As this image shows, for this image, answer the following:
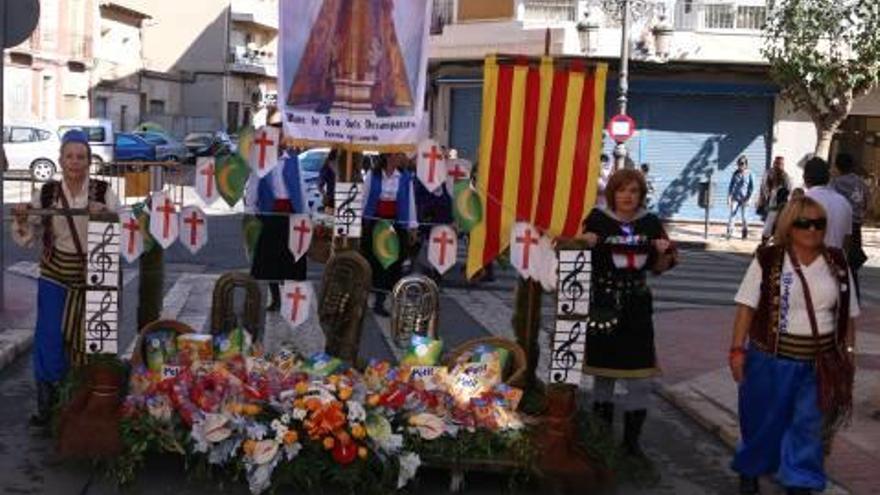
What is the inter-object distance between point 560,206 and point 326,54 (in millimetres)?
1565

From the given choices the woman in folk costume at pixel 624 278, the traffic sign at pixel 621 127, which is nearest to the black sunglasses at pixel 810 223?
A: the woman in folk costume at pixel 624 278

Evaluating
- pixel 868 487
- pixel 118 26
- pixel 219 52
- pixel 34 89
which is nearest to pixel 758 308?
pixel 868 487

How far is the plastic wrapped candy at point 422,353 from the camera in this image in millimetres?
6262

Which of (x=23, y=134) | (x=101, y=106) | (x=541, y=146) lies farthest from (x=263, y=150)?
(x=101, y=106)

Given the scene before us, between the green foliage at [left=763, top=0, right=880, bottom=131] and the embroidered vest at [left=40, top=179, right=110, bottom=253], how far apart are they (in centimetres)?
1800

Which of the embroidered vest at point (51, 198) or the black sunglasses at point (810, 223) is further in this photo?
the embroidered vest at point (51, 198)

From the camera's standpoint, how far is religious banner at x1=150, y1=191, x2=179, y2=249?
245 inches

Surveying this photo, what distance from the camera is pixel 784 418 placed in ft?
18.2

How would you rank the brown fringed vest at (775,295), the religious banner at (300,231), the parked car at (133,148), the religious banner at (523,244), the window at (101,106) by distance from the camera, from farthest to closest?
the window at (101,106) < the parked car at (133,148) < the religious banner at (300,231) < the religious banner at (523,244) < the brown fringed vest at (775,295)

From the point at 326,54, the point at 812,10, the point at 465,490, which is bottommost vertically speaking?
the point at 465,490

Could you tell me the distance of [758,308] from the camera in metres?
5.58

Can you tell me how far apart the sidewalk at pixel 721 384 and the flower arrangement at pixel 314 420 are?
1.98m

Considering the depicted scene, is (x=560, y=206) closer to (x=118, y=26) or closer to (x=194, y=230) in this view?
(x=194, y=230)

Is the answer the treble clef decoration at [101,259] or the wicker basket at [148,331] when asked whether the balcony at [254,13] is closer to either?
the wicker basket at [148,331]
